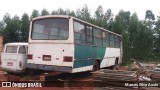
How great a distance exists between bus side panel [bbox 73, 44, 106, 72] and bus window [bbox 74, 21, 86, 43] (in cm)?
30

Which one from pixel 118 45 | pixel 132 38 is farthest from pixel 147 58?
pixel 118 45

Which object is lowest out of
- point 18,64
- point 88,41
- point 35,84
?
point 35,84

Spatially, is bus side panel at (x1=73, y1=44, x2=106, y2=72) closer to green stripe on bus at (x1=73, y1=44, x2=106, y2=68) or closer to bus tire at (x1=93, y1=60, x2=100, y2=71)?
green stripe on bus at (x1=73, y1=44, x2=106, y2=68)

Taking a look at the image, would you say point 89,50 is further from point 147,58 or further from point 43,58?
point 147,58

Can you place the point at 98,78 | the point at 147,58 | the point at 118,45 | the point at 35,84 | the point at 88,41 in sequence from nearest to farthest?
the point at 98,78 → the point at 35,84 → the point at 88,41 → the point at 118,45 → the point at 147,58

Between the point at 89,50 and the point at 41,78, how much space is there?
3218 mm

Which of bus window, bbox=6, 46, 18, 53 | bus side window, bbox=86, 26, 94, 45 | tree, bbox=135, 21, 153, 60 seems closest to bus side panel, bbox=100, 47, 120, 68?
bus side window, bbox=86, 26, 94, 45

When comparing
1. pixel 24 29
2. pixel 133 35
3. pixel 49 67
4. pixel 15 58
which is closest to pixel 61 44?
pixel 49 67

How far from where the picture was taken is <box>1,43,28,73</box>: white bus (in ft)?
41.8

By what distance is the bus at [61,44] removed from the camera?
37.1ft

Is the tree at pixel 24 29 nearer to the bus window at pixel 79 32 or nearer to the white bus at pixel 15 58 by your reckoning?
the white bus at pixel 15 58

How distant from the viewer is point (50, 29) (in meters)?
12.2

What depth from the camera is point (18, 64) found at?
1268cm

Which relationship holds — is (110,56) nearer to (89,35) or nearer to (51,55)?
(89,35)
